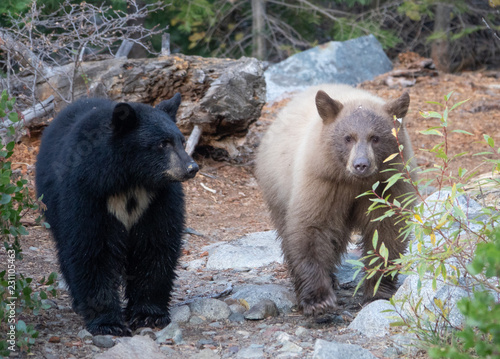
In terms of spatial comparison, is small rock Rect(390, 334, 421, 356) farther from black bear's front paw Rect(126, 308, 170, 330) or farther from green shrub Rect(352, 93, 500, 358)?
black bear's front paw Rect(126, 308, 170, 330)

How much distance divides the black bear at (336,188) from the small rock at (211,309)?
1.90 ft

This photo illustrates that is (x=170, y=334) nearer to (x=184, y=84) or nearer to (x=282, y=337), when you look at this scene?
(x=282, y=337)

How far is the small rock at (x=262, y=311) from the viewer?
4543 mm

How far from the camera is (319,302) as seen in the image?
4473 millimetres

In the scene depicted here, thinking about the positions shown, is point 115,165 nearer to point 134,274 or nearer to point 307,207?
point 134,274

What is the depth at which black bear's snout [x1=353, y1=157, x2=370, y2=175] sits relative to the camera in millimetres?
4250

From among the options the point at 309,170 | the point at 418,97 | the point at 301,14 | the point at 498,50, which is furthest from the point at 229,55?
the point at 309,170

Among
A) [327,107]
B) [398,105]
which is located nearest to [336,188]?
[327,107]

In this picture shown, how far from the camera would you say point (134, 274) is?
172 inches

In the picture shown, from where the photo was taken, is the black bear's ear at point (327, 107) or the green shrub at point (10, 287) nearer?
the green shrub at point (10, 287)

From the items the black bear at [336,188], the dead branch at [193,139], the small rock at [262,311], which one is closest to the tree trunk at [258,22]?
the dead branch at [193,139]

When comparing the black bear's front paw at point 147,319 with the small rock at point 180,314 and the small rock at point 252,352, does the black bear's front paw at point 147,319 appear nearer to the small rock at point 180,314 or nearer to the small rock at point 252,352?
the small rock at point 180,314

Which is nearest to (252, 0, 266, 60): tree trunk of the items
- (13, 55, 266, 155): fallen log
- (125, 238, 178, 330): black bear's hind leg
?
(13, 55, 266, 155): fallen log

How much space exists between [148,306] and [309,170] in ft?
5.10
